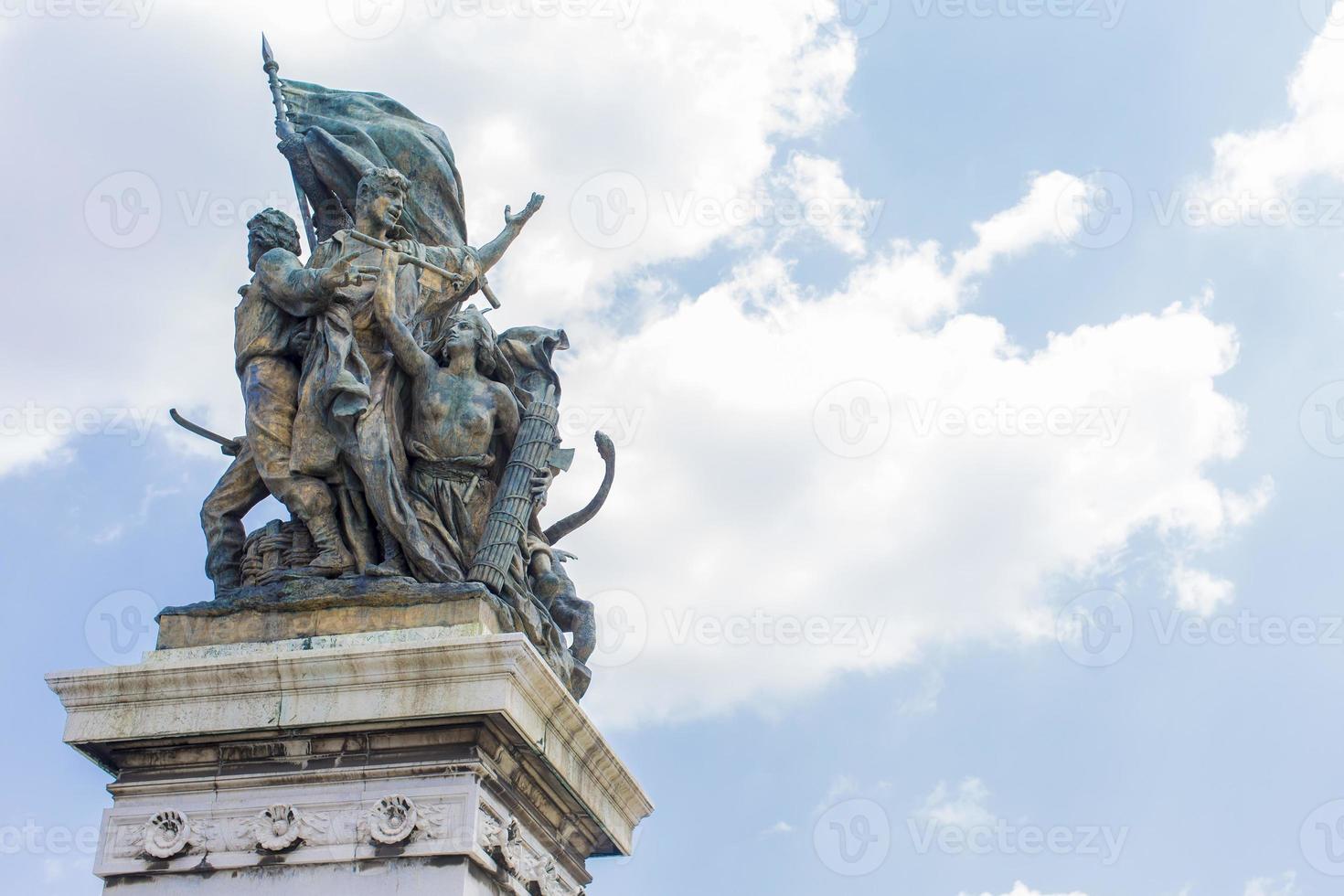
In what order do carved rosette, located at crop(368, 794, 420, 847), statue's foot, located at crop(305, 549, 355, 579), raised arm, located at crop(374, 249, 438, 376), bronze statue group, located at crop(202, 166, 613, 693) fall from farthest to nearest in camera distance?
raised arm, located at crop(374, 249, 438, 376) < bronze statue group, located at crop(202, 166, 613, 693) < statue's foot, located at crop(305, 549, 355, 579) < carved rosette, located at crop(368, 794, 420, 847)

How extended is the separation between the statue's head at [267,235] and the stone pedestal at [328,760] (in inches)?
125

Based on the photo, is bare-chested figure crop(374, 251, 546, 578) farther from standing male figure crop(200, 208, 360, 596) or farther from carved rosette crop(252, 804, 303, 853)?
carved rosette crop(252, 804, 303, 853)

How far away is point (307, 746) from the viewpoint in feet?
33.7

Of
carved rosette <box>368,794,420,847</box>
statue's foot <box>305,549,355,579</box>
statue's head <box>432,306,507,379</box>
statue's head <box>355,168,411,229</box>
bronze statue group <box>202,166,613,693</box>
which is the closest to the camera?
carved rosette <box>368,794,420,847</box>

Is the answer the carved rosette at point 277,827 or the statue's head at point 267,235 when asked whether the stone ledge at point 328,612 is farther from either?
the statue's head at point 267,235

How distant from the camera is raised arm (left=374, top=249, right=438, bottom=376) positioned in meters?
11.9

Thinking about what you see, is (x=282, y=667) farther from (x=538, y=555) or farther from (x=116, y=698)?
(x=538, y=555)

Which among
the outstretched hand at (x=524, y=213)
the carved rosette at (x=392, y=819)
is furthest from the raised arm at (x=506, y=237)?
the carved rosette at (x=392, y=819)

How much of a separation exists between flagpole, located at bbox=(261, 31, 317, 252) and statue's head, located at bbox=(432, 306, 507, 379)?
58.2 inches

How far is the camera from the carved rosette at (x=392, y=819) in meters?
9.77

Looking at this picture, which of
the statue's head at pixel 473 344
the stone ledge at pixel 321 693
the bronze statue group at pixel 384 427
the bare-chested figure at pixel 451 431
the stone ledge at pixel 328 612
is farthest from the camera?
the statue's head at pixel 473 344

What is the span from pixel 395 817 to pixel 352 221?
5.20 metres

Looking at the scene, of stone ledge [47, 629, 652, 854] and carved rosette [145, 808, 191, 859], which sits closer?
carved rosette [145, 808, 191, 859]

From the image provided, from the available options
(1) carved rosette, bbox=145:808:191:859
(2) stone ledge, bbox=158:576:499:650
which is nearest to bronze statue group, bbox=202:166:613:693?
(2) stone ledge, bbox=158:576:499:650
